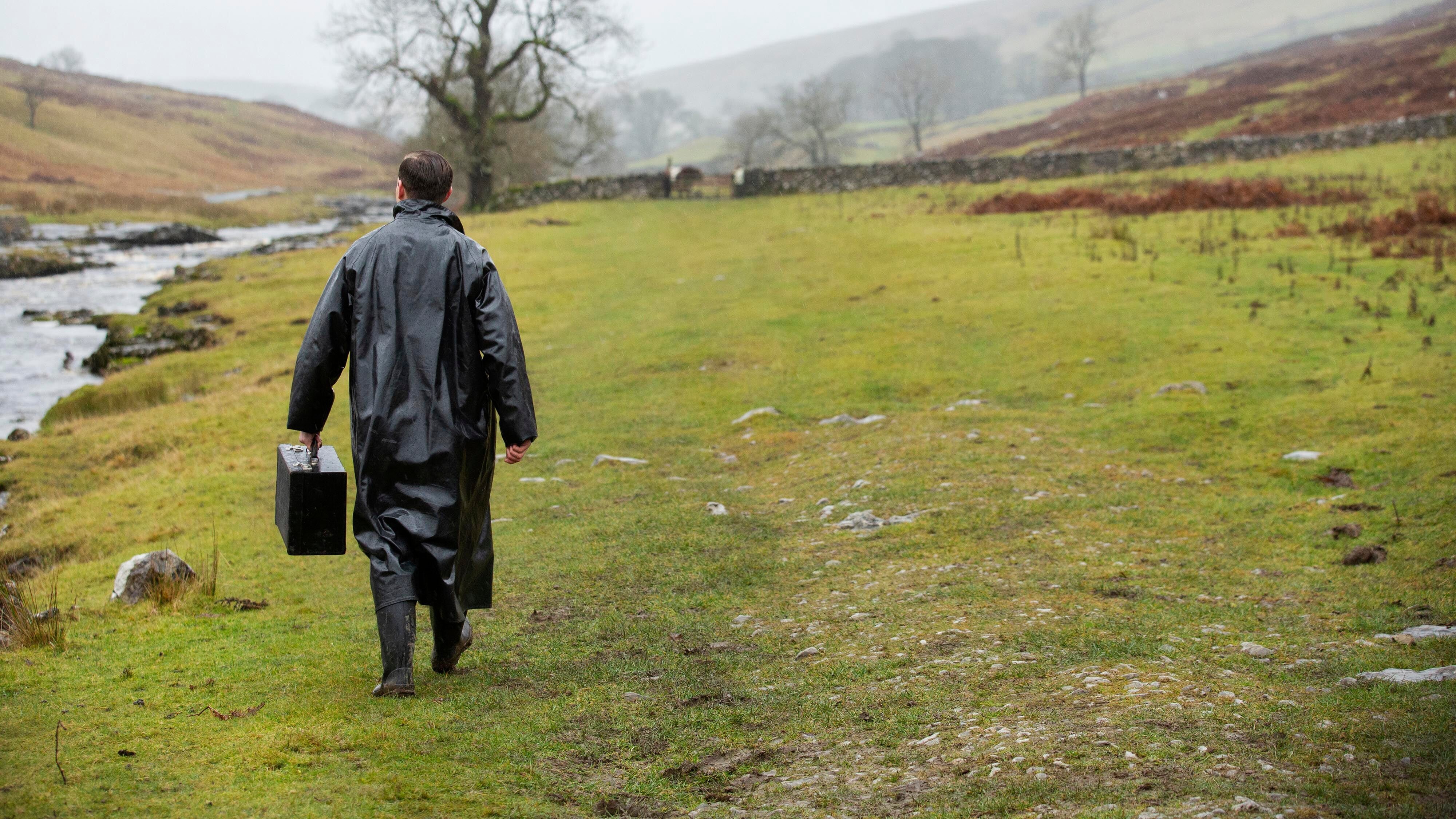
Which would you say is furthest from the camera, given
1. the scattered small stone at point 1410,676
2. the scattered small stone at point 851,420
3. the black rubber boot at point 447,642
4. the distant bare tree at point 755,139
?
the distant bare tree at point 755,139

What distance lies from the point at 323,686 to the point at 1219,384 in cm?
1151

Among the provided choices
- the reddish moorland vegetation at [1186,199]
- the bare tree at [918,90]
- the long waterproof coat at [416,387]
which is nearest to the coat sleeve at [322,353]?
the long waterproof coat at [416,387]

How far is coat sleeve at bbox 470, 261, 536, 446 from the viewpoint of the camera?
5.52 m

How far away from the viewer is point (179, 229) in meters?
51.6

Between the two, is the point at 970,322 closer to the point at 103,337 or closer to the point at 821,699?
the point at 821,699

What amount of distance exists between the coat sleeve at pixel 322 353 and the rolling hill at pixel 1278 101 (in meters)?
47.2

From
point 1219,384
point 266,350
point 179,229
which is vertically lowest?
point 1219,384

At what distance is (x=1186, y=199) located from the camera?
28.7 metres

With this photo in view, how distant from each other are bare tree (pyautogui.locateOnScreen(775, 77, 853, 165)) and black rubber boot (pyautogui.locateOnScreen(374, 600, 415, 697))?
317 ft

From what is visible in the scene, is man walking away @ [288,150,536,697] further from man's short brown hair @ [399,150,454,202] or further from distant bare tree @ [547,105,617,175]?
distant bare tree @ [547,105,617,175]

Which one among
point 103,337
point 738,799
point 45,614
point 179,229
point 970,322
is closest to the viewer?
point 738,799

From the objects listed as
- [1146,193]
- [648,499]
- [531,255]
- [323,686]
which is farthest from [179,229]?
[323,686]

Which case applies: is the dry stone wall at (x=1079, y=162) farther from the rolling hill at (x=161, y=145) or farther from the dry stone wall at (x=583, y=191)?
the rolling hill at (x=161, y=145)

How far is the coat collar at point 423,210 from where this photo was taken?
574cm
